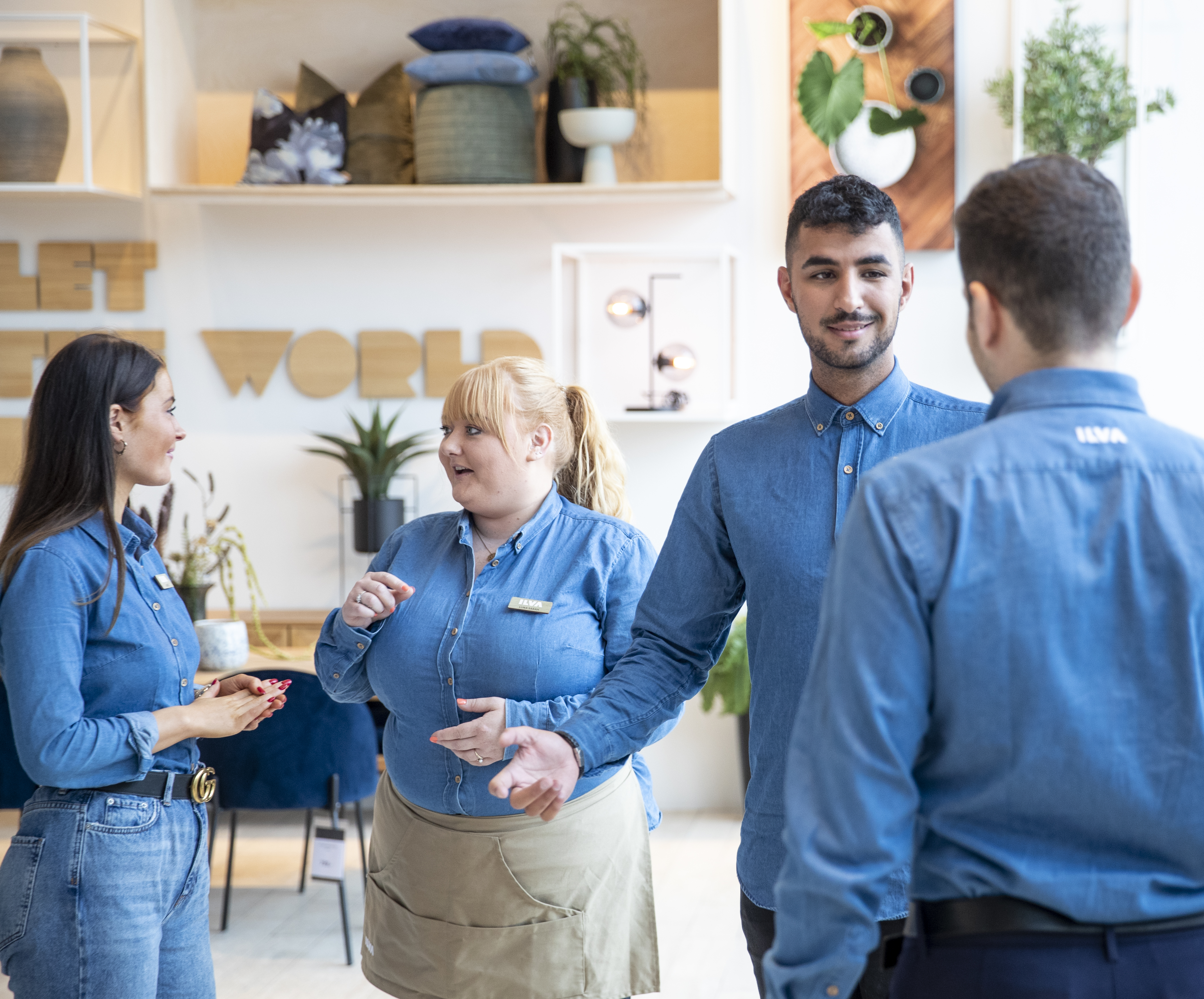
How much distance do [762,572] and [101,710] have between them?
104cm

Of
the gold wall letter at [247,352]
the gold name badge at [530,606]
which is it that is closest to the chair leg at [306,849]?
the gold wall letter at [247,352]

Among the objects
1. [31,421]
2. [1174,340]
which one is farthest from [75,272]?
[1174,340]

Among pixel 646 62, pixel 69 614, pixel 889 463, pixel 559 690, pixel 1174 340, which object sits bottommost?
pixel 559 690

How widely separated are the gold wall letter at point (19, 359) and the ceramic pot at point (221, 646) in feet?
5.53

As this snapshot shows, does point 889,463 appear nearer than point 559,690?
Yes

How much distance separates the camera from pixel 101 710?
189 centimetres

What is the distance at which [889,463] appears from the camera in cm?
109

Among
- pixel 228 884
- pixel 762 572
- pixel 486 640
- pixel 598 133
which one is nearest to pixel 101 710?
pixel 486 640

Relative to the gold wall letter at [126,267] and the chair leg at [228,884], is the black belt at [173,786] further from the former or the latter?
the gold wall letter at [126,267]

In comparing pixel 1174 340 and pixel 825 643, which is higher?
pixel 1174 340

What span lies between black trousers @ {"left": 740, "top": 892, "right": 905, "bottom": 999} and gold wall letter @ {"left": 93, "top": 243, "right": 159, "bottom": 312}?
152 inches

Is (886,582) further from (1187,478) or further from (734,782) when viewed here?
(734,782)

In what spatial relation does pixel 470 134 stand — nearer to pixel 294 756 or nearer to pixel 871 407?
pixel 294 756

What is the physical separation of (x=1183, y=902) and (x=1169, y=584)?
28 centimetres
